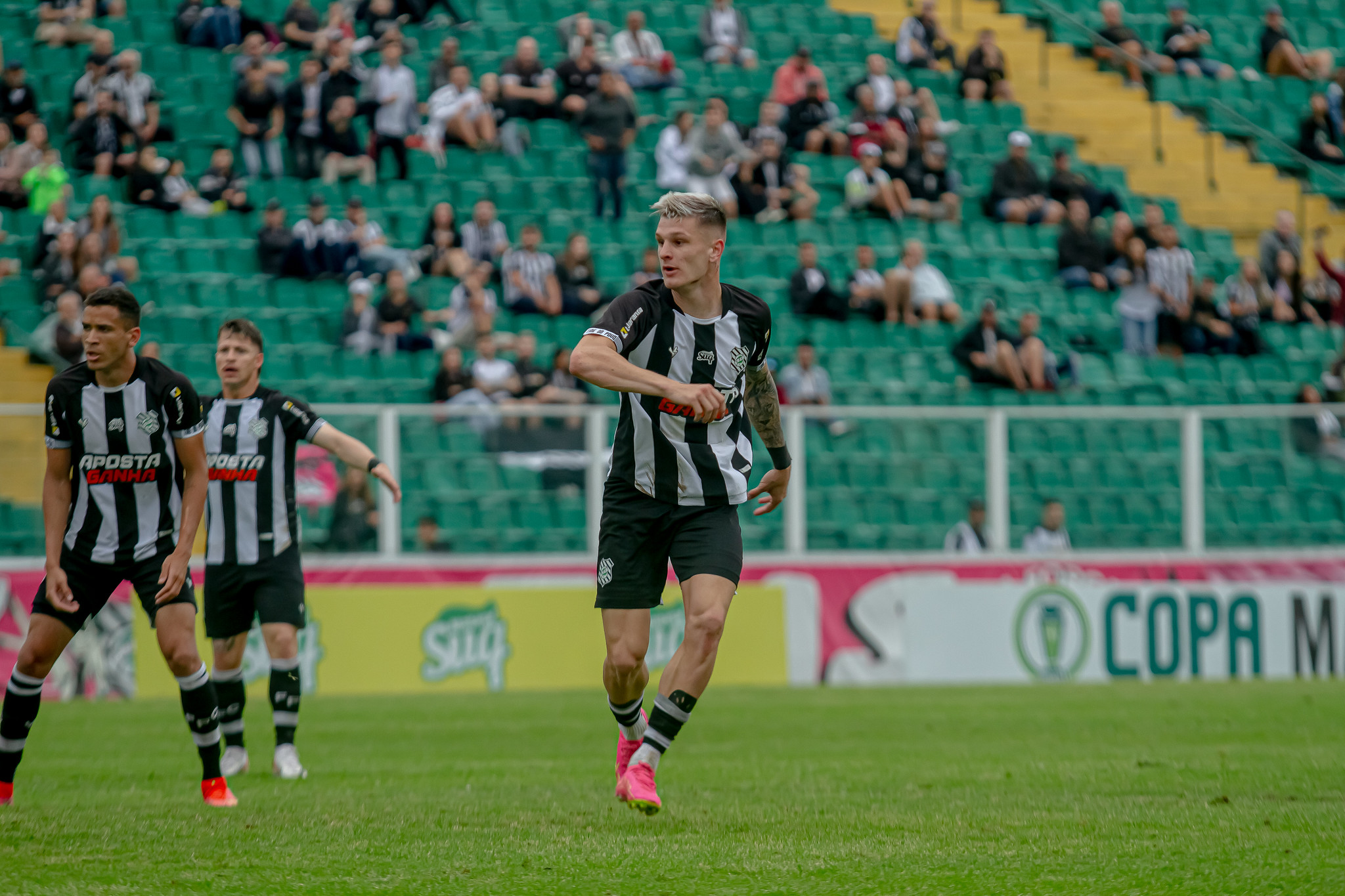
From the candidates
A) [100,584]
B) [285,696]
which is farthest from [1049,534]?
[100,584]

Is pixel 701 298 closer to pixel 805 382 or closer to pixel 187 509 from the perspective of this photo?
pixel 187 509

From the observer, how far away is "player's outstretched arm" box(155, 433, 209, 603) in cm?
689

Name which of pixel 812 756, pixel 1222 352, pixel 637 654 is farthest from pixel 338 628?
pixel 1222 352

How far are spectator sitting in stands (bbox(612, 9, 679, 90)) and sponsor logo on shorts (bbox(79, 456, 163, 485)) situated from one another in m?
15.5

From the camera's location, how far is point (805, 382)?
1752 cm

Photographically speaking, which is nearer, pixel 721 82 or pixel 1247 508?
pixel 1247 508

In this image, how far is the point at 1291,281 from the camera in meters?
21.6

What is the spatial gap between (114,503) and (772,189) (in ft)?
48.3

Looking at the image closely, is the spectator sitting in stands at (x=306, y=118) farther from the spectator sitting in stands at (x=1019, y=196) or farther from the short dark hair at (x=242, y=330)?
the short dark hair at (x=242, y=330)

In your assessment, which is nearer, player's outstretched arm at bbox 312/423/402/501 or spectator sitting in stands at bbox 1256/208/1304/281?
player's outstretched arm at bbox 312/423/402/501

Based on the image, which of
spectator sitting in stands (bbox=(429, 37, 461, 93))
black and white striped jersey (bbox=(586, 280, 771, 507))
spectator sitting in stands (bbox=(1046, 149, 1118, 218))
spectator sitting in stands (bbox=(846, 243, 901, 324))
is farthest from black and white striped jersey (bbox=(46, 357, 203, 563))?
spectator sitting in stands (bbox=(1046, 149, 1118, 218))

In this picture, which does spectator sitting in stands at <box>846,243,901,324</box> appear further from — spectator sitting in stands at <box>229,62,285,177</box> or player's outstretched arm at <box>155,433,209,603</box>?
player's outstretched arm at <box>155,433,209,603</box>

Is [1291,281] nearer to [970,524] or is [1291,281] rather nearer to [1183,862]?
[970,524]

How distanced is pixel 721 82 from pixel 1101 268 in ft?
18.7
